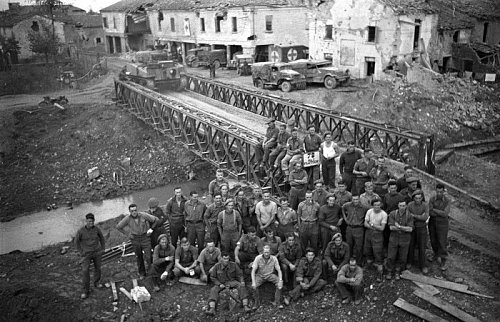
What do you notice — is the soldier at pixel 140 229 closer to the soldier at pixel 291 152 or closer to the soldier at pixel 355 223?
the soldier at pixel 291 152

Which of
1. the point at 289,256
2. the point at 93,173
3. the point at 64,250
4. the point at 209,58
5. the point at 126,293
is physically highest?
the point at 209,58

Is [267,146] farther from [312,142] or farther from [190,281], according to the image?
[190,281]

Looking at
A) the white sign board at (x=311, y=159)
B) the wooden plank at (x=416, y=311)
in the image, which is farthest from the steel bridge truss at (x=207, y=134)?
the wooden plank at (x=416, y=311)

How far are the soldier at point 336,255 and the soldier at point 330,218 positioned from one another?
2.11 ft

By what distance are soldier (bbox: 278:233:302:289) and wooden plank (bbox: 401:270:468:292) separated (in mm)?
2312

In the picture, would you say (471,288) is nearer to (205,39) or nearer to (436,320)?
(436,320)

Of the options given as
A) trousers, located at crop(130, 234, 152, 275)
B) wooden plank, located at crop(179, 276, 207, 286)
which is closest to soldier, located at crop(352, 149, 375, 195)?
wooden plank, located at crop(179, 276, 207, 286)

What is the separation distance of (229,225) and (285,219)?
1.27 meters

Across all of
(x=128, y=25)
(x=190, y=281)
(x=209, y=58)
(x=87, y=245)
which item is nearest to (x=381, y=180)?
(x=190, y=281)

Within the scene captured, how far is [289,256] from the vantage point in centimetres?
1014

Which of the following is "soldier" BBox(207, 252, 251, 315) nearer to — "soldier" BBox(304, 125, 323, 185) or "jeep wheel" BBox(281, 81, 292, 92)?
"soldier" BBox(304, 125, 323, 185)

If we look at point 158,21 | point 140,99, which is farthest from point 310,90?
point 158,21

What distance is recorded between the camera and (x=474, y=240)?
11938 mm

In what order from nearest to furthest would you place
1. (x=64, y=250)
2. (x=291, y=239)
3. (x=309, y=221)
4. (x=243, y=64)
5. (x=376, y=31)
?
(x=291, y=239)
(x=309, y=221)
(x=64, y=250)
(x=376, y=31)
(x=243, y=64)
